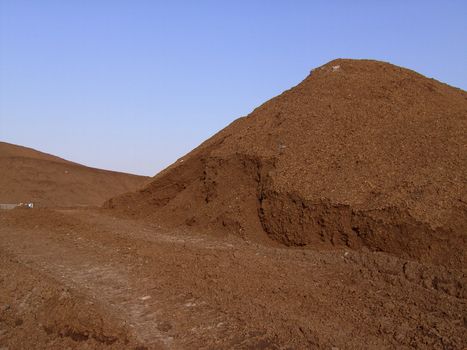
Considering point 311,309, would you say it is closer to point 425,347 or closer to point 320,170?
point 425,347

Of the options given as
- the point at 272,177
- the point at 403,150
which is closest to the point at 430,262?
the point at 403,150

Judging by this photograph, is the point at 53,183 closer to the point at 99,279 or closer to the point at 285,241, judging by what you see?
the point at 285,241

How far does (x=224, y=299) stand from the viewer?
18.6 ft

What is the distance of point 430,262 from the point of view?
6816 millimetres

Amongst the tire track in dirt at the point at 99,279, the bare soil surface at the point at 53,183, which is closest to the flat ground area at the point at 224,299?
the tire track in dirt at the point at 99,279

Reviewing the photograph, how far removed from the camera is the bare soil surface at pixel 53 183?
25141 millimetres

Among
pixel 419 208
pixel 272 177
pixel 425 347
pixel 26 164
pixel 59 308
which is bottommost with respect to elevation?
pixel 425 347

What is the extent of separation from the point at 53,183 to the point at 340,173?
21187mm

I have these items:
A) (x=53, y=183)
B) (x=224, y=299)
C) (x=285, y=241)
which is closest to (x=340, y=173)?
(x=285, y=241)

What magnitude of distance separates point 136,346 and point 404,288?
3191mm

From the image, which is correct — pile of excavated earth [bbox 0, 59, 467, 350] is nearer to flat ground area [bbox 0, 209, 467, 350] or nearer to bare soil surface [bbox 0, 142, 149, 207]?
flat ground area [bbox 0, 209, 467, 350]

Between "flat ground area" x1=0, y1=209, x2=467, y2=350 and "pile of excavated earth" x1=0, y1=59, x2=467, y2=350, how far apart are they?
0.08 ft

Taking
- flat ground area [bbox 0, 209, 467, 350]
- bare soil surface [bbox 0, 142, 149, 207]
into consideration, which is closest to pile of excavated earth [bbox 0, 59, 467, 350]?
flat ground area [bbox 0, 209, 467, 350]

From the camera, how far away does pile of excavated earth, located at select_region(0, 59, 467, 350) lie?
502cm
